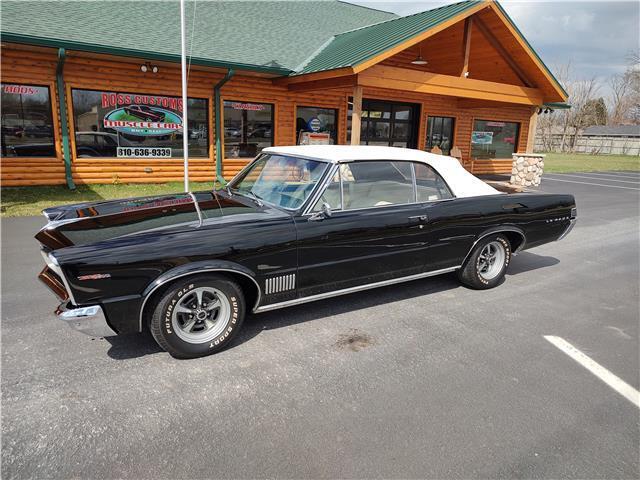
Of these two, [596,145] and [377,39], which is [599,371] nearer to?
[377,39]

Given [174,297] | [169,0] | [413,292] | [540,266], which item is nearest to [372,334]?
[413,292]

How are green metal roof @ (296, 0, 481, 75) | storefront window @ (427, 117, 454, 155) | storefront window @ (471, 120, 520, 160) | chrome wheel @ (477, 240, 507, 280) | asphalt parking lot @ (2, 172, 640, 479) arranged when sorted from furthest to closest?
1. storefront window @ (471, 120, 520, 160)
2. storefront window @ (427, 117, 454, 155)
3. green metal roof @ (296, 0, 481, 75)
4. chrome wheel @ (477, 240, 507, 280)
5. asphalt parking lot @ (2, 172, 640, 479)

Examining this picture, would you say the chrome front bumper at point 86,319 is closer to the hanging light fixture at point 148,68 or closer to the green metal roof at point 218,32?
the green metal roof at point 218,32

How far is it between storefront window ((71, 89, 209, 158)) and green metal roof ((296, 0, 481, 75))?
335cm

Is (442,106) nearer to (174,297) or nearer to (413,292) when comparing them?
(413,292)

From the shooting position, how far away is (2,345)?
3.39m

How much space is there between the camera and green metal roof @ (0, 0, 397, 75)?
32.2 feet

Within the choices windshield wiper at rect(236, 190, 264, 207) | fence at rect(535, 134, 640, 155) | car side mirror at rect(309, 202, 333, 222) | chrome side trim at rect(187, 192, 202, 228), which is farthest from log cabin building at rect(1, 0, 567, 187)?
fence at rect(535, 134, 640, 155)

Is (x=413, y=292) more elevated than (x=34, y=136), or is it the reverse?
(x=34, y=136)

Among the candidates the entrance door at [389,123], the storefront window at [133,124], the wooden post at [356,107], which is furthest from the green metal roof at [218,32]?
the entrance door at [389,123]

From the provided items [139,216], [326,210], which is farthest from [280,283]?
[139,216]

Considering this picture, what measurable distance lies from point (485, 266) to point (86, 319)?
404 cm

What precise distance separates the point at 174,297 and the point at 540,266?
4953 millimetres

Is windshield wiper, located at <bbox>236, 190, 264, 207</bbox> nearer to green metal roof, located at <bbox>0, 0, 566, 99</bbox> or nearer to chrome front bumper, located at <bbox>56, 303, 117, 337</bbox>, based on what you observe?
chrome front bumper, located at <bbox>56, 303, 117, 337</bbox>
